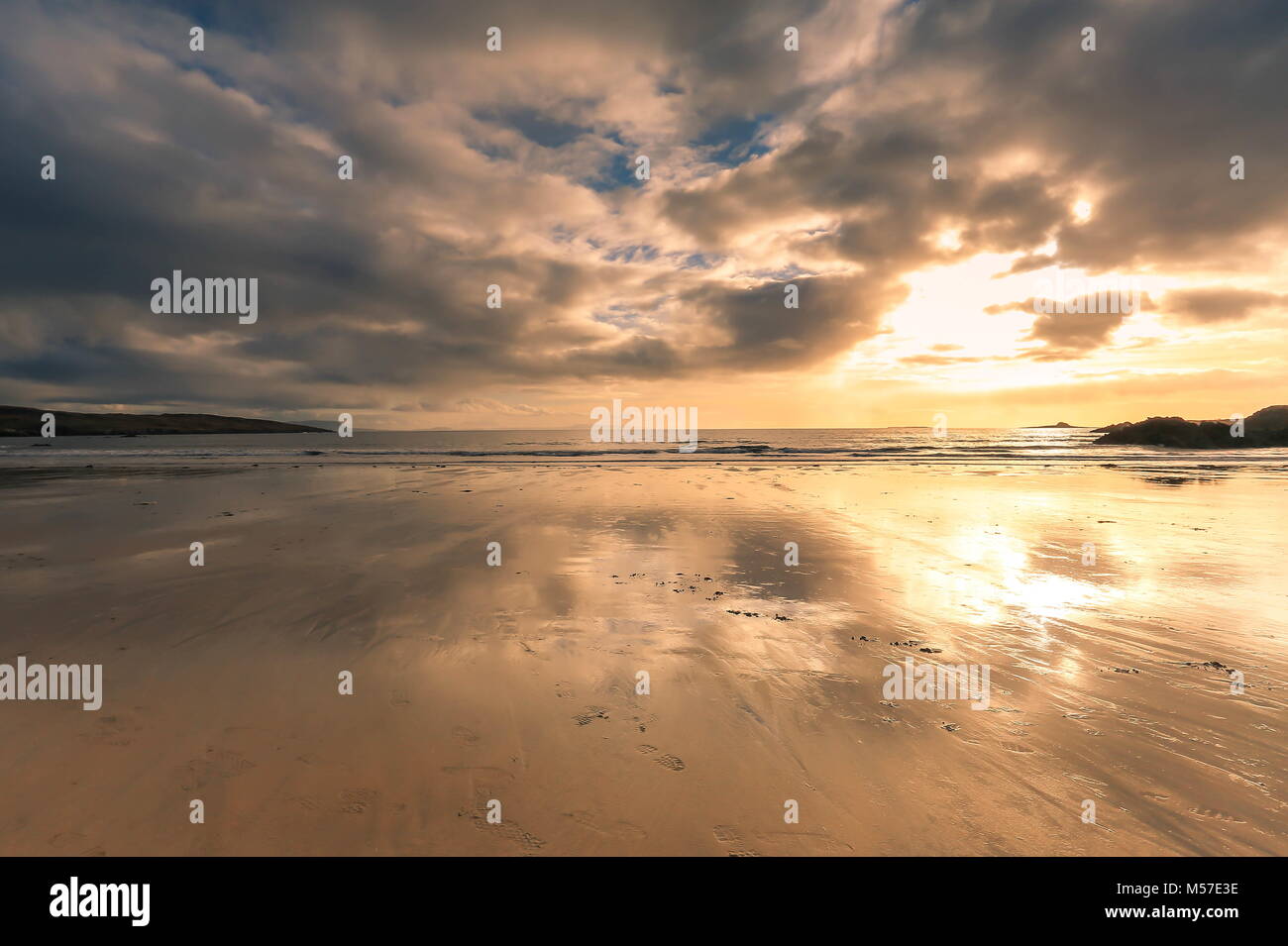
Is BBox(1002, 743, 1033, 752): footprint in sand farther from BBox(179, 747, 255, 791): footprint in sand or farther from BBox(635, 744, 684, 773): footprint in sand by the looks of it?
BBox(179, 747, 255, 791): footprint in sand

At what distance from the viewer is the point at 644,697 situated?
5898mm

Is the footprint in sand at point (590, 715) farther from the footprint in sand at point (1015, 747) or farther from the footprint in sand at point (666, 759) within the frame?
the footprint in sand at point (1015, 747)

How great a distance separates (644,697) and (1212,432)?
7541 centimetres

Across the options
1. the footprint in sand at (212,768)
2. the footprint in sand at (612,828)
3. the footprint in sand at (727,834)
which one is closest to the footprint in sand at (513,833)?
the footprint in sand at (612,828)

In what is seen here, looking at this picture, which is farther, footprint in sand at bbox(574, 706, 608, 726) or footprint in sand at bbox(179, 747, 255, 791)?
footprint in sand at bbox(574, 706, 608, 726)

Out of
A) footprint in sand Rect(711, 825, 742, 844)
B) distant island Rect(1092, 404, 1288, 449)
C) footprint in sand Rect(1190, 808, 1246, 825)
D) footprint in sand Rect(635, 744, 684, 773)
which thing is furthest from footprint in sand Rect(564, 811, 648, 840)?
distant island Rect(1092, 404, 1288, 449)

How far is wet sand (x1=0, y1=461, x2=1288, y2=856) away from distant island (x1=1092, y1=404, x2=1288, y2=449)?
5652cm

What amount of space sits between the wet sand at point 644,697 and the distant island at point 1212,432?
56.5 meters

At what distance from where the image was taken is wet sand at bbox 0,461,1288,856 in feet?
12.7

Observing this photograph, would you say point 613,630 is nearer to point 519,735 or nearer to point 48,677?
point 519,735

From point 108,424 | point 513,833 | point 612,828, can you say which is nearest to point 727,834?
point 612,828

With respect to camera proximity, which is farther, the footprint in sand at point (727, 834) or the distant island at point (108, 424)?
the distant island at point (108, 424)

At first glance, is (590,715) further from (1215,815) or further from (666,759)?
(1215,815)

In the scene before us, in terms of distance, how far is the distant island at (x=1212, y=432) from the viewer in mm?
53000
